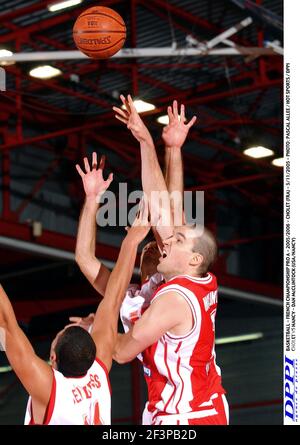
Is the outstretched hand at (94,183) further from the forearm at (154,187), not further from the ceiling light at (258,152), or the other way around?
the ceiling light at (258,152)

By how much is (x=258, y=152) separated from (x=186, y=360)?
41.2ft

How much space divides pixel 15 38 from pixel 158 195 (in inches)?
366

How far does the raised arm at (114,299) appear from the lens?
556 centimetres

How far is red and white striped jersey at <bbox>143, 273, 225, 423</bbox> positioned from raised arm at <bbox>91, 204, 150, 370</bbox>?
0.23m

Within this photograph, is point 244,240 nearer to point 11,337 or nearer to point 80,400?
point 80,400

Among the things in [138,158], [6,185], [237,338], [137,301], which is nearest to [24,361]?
[137,301]

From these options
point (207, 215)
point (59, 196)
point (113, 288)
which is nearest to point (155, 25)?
point (59, 196)

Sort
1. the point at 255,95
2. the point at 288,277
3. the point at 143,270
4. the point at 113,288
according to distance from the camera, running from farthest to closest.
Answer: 1. the point at 255,95
2. the point at 143,270
3. the point at 288,277
4. the point at 113,288

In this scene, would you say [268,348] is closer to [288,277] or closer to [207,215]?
[207,215]

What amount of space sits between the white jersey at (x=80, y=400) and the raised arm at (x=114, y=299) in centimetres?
16

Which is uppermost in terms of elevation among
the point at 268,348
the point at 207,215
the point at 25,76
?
the point at 25,76

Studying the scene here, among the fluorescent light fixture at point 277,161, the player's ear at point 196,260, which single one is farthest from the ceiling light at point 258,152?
the player's ear at point 196,260

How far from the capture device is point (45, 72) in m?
14.8

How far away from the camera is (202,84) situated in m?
17.7
